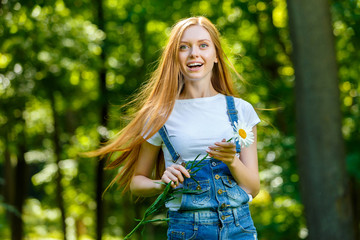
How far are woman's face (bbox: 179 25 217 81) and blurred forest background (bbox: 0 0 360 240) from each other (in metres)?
4.24

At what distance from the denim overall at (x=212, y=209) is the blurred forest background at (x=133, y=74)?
15.1 feet

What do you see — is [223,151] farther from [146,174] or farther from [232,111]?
[146,174]

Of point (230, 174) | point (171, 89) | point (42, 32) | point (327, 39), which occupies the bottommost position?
point (230, 174)

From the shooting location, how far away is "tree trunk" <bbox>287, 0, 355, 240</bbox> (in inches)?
218

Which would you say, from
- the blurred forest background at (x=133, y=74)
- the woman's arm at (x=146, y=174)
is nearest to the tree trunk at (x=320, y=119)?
the blurred forest background at (x=133, y=74)

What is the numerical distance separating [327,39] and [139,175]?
3690mm

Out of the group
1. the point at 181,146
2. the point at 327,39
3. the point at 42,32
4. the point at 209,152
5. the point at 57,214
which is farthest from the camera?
the point at 57,214

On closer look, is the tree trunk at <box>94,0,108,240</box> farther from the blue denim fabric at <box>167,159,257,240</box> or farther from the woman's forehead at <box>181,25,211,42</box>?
the blue denim fabric at <box>167,159,257,240</box>

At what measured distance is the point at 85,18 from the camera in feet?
33.3

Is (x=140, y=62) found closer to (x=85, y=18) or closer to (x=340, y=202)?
(x=85, y=18)

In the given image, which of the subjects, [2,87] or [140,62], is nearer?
[2,87]

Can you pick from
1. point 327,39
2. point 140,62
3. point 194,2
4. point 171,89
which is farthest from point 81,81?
point 171,89

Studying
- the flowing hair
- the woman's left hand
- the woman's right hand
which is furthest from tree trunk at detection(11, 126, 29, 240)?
the woman's left hand

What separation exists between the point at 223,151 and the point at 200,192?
256 millimetres
